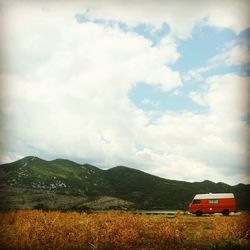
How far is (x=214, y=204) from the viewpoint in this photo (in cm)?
4394

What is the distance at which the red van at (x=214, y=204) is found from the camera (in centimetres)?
4347

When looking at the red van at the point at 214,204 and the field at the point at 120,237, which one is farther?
the red van at the point at 214,204

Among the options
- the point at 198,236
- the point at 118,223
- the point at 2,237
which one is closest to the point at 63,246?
the point at 2,237

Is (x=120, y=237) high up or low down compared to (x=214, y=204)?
down

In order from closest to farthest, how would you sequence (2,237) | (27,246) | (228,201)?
(27,246), (2,237), (228,201)

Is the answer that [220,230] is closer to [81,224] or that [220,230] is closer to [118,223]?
[118,223]

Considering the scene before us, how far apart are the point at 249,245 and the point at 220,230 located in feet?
7.85

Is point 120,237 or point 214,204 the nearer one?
point 120,237

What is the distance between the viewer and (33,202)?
170 metres

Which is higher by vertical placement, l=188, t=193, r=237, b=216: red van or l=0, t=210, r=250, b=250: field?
l=188, t=193, r=237, b=216: red van

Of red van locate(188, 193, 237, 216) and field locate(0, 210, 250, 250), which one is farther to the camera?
red van locate(188, 193, 237, 216)

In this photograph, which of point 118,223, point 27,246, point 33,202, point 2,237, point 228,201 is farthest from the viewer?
point 33,202

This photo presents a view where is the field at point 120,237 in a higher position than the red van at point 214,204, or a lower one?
lower

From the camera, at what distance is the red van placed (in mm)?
43469
